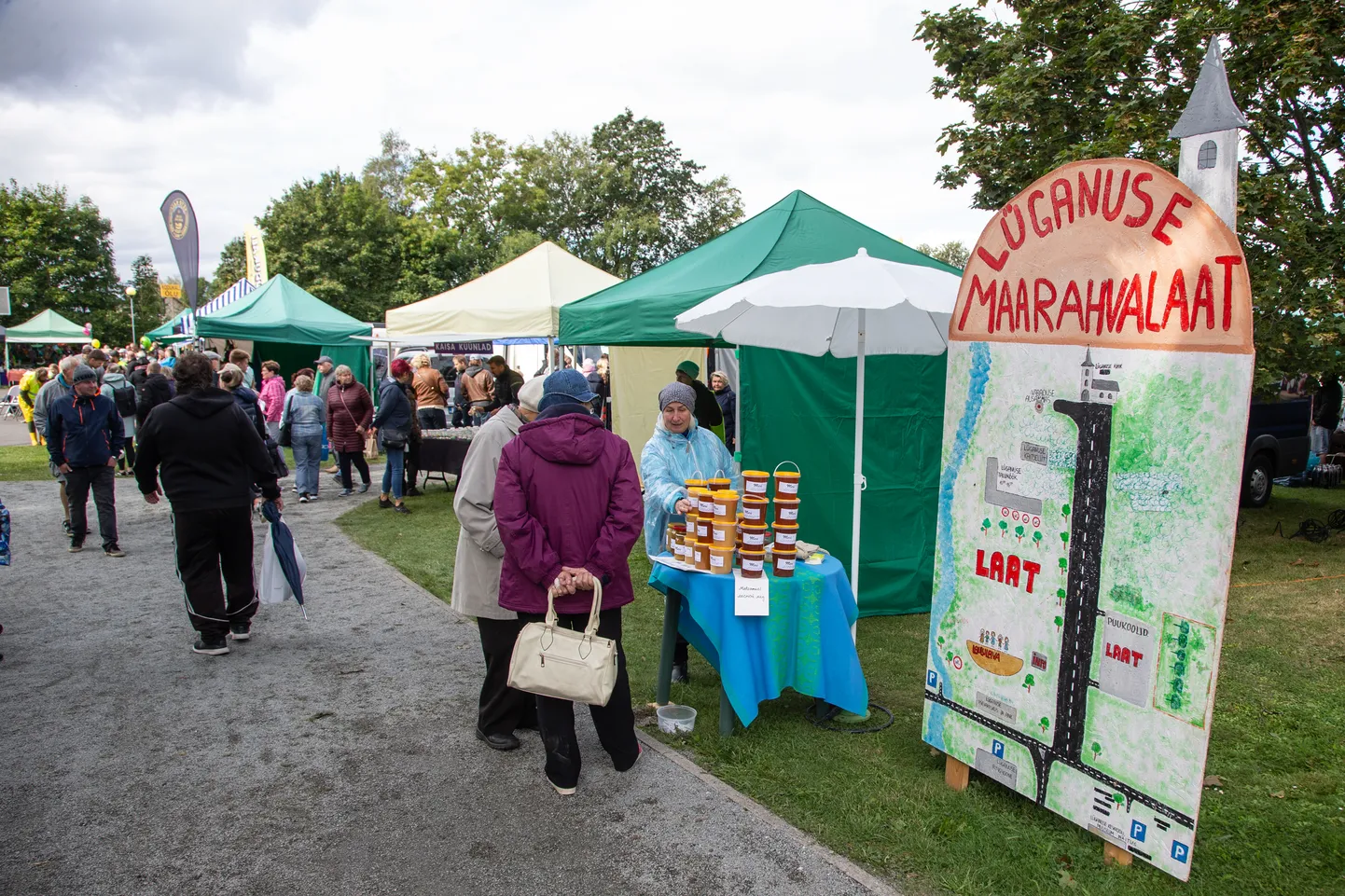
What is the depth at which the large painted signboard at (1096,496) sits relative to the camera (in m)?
2.75

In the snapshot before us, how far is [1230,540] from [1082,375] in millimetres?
734

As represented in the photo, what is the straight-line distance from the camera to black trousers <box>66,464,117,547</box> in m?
8.10

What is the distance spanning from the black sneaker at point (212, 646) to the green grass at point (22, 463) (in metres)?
9.66

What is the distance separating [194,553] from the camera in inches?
207

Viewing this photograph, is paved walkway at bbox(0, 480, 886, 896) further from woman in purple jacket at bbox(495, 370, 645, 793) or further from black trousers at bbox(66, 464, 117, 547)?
black trousers at bbox(66, 464, 117, 547)

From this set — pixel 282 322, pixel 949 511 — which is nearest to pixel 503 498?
pixel 949 511

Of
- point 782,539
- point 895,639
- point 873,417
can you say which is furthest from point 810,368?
point 782,539

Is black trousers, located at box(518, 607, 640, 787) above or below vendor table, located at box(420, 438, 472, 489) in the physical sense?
below

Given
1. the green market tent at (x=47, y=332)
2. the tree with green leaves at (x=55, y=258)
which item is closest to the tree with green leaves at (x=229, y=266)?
the tree with green leaves at (x=55, y=258)

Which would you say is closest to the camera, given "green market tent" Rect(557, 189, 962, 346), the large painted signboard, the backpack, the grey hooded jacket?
the large painted signboard

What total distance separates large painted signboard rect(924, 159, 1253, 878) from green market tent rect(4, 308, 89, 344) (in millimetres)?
43112

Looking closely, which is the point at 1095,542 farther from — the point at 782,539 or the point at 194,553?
the point at 194,553

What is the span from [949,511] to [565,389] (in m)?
1.71

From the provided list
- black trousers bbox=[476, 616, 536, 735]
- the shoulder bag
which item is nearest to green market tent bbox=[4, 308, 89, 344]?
the shoulder bag
